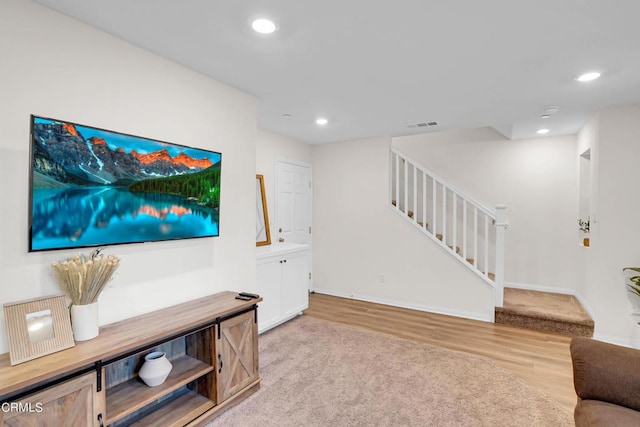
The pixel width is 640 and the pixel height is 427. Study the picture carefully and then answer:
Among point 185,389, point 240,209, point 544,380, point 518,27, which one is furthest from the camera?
point 240,209

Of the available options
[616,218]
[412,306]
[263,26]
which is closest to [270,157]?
[263,26]

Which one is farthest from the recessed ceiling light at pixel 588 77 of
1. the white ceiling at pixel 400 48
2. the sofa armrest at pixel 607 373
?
the sofa armrest at pixel 607 373

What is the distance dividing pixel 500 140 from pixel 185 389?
5.19 m

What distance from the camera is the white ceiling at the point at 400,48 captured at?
67.4 inches

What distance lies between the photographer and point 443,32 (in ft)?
6.32

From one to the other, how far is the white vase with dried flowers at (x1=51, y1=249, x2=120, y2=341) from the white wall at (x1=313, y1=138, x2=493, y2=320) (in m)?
3.68

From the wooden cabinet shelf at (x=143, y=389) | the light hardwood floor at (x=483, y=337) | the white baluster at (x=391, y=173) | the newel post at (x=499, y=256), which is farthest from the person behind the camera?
the white baluster at (x=391, y=173)

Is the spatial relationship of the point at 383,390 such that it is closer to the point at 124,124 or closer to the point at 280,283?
the point at 280,283

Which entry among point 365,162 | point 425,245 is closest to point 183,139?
point 365,162

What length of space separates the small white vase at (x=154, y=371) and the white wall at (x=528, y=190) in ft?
15.6

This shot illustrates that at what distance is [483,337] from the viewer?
137 inches

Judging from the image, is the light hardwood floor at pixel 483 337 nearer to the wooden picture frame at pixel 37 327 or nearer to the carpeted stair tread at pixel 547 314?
the carpeted stair tread at pixel 547 314

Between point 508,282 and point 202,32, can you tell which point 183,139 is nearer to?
point 202,32

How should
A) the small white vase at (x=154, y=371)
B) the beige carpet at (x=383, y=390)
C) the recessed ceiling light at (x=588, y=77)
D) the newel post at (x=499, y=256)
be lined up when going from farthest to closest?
1. the newel post at (x=499, y=256)
2. the recessed ceiling light at (x=588, y=77)
3. the beige carpet at (x=383, y=390)
4. the small white vase at (x=154, y=371)
